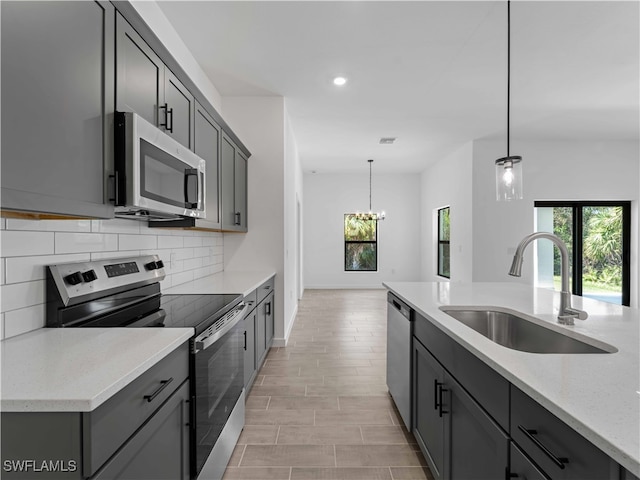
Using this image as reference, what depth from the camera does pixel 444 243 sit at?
26.6ft

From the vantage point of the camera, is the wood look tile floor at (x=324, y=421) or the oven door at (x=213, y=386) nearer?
the oven door at (x=213, y=386)

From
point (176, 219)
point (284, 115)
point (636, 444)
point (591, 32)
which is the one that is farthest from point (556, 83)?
point (636, 444)

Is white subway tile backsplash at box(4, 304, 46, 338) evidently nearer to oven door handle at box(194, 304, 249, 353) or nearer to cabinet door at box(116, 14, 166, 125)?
oven door handle at box(194, 304, 249, 353)

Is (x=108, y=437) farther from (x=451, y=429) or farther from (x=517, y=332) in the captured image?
(x=517, y=332)

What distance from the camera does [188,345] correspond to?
147 centimetres

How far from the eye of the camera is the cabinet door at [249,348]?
8.89 feet

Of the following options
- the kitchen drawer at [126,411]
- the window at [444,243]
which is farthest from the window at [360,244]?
the kitchen drawer at [126,411]

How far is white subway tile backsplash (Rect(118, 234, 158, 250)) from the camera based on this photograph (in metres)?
Result: 2.17

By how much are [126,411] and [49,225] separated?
3.16ft

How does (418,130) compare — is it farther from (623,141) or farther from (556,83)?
(623,141)

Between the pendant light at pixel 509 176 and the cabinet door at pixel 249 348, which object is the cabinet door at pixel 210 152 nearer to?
the cabinet door at pixel 249 348

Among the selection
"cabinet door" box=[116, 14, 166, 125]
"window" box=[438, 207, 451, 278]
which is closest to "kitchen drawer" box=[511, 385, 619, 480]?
"cabinet door" box=[116, 14, 166, 125]

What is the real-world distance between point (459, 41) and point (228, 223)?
2.47 metres

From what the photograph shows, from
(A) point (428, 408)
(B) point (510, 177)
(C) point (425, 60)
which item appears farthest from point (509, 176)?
(C) point (425, 60)
